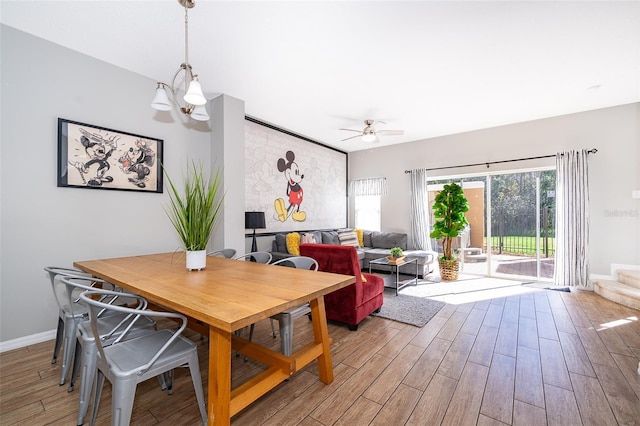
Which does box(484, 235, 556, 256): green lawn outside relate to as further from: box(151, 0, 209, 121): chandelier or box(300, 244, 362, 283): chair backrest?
box(151, 0, 209, 121): chandelier

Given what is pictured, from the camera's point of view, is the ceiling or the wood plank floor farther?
the ceiling

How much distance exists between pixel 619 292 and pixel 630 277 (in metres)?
0.47

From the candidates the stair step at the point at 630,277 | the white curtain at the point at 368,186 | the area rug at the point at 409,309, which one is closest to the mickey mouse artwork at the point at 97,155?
the area rug at the point at 409,309

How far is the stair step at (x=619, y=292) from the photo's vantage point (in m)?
3.43

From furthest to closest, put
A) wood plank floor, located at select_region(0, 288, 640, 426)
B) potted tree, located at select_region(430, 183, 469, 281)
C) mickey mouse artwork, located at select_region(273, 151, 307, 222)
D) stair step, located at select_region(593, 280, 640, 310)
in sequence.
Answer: mickey mouse artwork, located at select_region(273, 151, 307, 222)
potted tree, located at select_region(430, 183, 469, 281)
stair step, located at select_region(593, 280, 640, 310)
wood plank floor, located at select_region(0, 288, 640, 426)

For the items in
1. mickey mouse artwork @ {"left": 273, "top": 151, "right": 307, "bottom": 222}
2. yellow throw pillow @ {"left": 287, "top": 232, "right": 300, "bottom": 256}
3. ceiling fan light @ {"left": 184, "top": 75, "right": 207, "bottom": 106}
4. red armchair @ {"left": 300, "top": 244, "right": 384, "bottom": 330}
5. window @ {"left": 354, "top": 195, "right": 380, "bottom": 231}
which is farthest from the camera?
window @ {"left": 354, "top": 195, "right": 380, "bottom": 231}

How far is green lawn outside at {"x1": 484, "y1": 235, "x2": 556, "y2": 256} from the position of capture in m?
4.75

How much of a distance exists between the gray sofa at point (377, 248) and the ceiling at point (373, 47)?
2449 mm

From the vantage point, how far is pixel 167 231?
136 inches

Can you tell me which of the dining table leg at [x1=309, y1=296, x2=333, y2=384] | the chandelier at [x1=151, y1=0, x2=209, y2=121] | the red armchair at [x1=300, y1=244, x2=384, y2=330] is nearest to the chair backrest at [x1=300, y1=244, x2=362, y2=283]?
the red armchair at [x1=300, y1=244, x2=384, y2=330]

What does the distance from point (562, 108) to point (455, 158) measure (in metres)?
1.76

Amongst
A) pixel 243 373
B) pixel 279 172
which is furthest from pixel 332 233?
pixel 243 373

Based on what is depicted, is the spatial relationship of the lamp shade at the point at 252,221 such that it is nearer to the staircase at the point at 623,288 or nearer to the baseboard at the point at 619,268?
the staircase at the point at 623,288

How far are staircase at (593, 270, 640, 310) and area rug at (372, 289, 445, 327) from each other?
240cm
